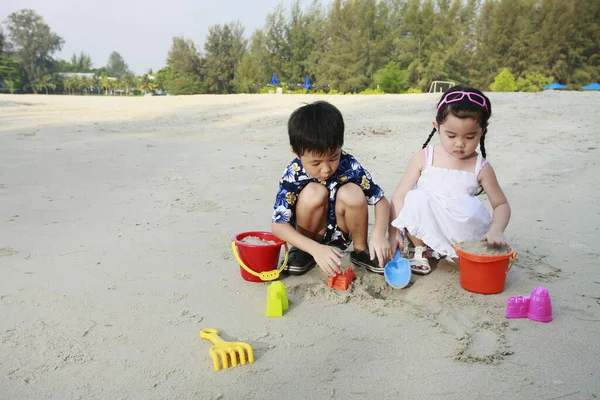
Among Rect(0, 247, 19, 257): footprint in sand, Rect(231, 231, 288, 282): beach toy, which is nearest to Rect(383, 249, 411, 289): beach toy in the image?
Rect(231, 231, 288, 282): beach toy

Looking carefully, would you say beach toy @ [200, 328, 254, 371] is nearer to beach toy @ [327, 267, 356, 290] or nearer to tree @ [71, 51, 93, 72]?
beach toy @ [327, 267, 356, 290]

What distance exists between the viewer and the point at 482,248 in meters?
2.11

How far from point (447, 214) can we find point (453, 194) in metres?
0.12

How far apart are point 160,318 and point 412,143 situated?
4.76 metres

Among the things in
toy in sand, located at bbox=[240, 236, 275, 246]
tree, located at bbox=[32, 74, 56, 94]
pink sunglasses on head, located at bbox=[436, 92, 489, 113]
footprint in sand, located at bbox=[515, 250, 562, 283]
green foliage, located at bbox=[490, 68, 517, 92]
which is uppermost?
green foliage, located at bbox=[490, 68, 517, 92]

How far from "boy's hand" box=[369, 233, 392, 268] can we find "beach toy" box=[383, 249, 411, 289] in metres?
0.04

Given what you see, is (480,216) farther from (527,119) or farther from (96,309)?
(527,119)

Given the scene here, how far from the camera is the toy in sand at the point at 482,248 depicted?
2074mm

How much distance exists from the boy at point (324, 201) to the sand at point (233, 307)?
0.47 ft

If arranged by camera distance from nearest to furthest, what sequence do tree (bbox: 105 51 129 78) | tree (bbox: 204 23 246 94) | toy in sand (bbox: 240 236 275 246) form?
1. toy in sand (bbox: 240 236 275 246)
2. tree (bbox: 204 23 246 94)
3. tree (bbox: 105 51 129 78)

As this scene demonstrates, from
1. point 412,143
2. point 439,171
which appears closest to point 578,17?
point 412,143

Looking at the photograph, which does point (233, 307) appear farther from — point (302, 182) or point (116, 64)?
point (116, 64)

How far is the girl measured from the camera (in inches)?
87.5

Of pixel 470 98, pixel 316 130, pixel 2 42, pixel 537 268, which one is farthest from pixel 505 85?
pixel 2 42
